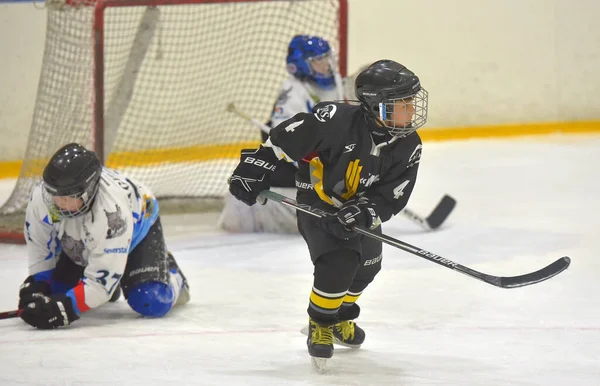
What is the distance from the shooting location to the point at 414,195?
6.08 m

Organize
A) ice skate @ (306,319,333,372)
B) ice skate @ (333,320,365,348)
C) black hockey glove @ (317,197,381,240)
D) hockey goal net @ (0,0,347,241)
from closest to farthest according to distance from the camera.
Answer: black hockey glove @ (317,197,381,240)
ice skate @ (306,319,333,372)
ice skate @ (333,320,365,348)
hockey goal net @ (0,0,347,241)

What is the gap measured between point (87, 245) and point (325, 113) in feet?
3.09

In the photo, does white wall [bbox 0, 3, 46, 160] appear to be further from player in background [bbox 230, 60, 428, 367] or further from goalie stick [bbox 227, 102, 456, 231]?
player in background [bbox 230, 60, 428, 367]

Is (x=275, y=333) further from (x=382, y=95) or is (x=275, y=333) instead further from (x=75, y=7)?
(x=75, y=7)

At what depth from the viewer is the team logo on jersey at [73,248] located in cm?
340

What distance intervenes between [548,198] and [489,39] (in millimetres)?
2464

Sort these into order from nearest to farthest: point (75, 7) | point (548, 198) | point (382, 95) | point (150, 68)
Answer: point (382, 95)
point (75, 7)
point (548, 198)
point (150, 68)

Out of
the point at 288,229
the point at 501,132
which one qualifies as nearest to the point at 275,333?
the point at 288,229

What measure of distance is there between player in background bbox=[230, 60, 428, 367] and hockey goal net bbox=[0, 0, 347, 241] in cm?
215

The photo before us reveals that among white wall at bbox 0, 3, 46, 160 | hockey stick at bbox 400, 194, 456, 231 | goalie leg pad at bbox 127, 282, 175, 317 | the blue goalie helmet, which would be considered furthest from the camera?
white wall at bbox 0, 3, 46, 160

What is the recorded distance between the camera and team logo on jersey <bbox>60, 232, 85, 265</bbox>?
3404 millimetres

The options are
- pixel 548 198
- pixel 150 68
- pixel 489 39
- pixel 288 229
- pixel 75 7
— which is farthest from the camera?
pixel 489 39

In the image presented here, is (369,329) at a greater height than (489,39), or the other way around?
(369,329)

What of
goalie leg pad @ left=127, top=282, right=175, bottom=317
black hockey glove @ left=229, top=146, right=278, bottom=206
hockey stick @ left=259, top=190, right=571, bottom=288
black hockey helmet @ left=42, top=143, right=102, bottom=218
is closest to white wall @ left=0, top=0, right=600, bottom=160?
goalie leg pad @ left=127, top=282, right=175, bottom=317
